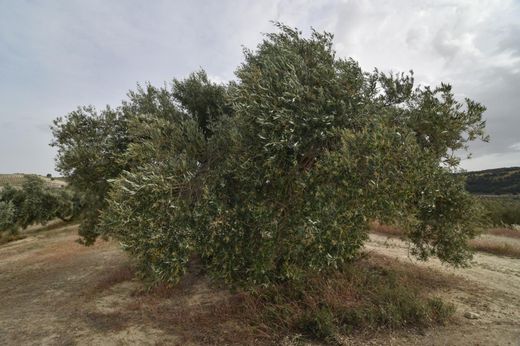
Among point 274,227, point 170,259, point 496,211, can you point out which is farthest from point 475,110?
point 496,211

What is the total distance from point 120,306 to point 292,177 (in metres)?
11.0

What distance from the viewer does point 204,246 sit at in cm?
1095

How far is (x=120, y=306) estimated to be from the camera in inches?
640

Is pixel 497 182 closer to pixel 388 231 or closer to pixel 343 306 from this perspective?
pixel 388 231

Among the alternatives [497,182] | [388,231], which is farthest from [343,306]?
[497,182]

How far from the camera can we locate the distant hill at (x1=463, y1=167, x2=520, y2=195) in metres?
102

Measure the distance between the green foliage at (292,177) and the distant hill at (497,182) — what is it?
96.0 meters

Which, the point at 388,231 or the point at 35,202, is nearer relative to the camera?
the point at 388,231

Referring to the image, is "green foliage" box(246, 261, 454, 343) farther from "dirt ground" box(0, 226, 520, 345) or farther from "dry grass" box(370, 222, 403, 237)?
"dry grass" box(370, 222, 403, 237)

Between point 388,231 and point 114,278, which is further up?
point 388,231

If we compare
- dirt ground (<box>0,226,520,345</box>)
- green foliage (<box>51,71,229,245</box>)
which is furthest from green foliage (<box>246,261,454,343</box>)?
green foliage (<box>51,71,229,245</box>)

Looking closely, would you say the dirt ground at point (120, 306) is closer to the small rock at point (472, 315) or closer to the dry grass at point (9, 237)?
the small rock at point (472, 315)

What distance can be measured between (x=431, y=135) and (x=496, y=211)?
38667 millimetres

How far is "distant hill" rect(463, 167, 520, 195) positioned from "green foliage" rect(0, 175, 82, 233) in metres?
97.8
